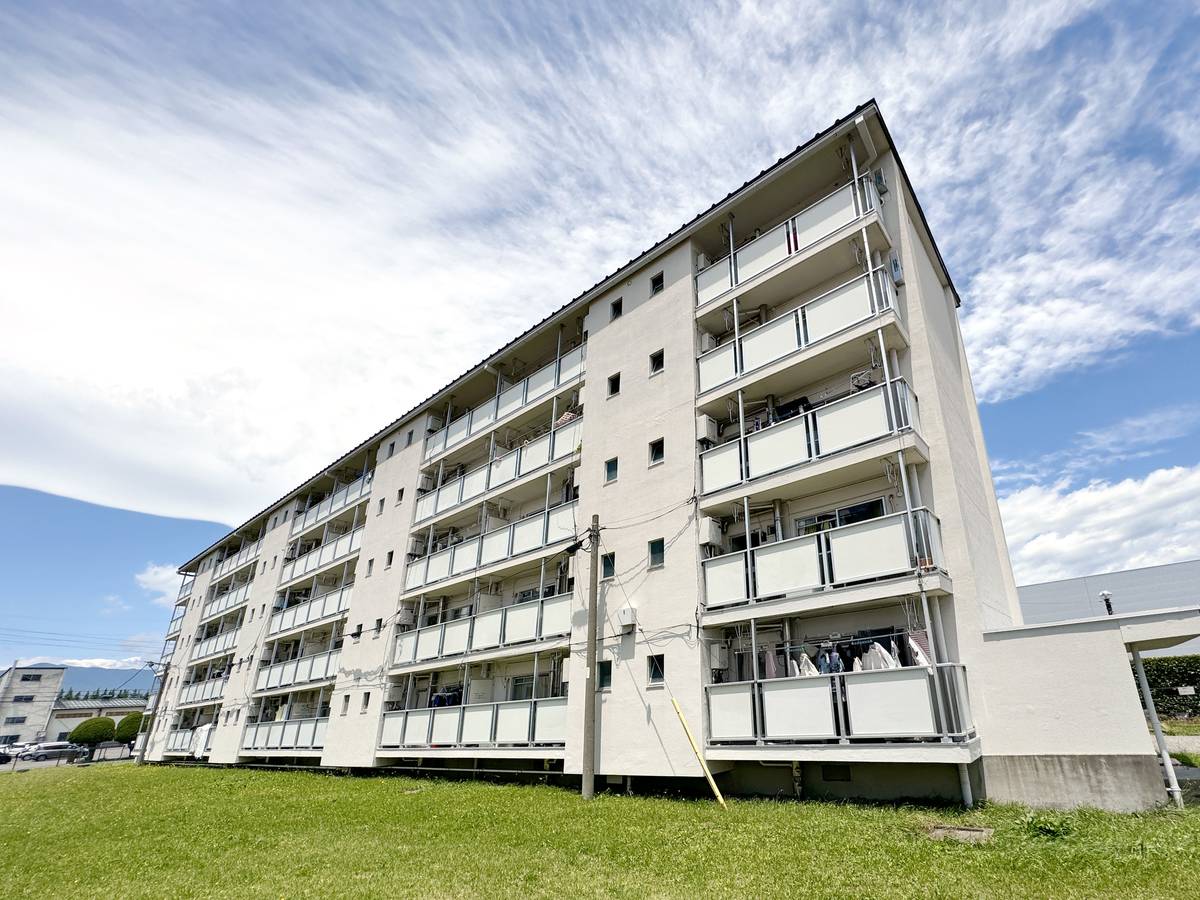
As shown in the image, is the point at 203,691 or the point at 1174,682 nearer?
the point at 1174,682

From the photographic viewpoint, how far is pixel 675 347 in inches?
732

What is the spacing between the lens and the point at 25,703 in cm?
8606

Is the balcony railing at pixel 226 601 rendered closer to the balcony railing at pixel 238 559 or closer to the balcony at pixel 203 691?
the balcony railing at pixel 238 559

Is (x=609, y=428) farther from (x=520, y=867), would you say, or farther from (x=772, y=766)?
(x=520, y=867)

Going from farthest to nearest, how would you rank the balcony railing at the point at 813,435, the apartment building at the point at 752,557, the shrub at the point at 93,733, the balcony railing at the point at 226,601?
the shrub at the point at 93,733 < the balcony railing at the point at 226,601 < the balcony railing at the point at 813,435 < the apartment building at the point at 752,557

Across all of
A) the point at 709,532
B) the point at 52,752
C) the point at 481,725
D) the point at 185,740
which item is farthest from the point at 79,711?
the point at 709,532

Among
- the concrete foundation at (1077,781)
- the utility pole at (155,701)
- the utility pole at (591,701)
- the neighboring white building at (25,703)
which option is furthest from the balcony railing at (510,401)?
the neighboring white building at (25,703)

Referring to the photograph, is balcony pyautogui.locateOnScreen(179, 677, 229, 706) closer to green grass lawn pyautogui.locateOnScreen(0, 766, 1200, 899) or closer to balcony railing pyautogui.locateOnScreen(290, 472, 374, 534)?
balcony railing pyautogui.locateOnScreen(290, 472, 374, 534)

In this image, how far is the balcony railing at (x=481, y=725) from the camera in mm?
17594

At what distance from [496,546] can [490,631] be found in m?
2.76

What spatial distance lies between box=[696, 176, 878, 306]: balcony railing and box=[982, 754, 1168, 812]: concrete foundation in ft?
37.9

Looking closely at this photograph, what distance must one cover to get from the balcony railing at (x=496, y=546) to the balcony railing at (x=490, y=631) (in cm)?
178

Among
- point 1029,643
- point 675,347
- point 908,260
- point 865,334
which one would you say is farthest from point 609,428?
point 1029,643

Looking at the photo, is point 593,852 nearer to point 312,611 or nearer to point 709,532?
point 709,532
